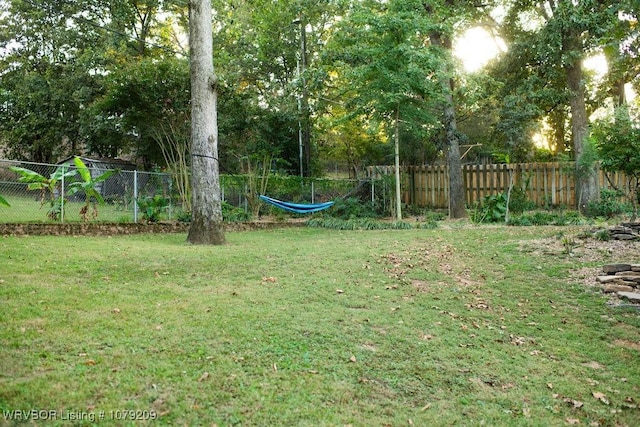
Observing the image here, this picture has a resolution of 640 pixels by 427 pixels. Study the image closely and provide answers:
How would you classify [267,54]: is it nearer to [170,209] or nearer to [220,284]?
[170,209]

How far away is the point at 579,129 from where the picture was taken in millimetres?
13977

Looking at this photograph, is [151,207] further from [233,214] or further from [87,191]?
[233,214]

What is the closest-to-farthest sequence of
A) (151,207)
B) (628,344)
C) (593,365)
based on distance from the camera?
(593,365)
(628,344)
(151,207)

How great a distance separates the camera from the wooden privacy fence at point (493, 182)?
15.0 metres

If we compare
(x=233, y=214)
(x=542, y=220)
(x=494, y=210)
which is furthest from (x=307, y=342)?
(x=494, y=210)

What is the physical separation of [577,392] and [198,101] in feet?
23.3

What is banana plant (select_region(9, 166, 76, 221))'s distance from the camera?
8.39 m

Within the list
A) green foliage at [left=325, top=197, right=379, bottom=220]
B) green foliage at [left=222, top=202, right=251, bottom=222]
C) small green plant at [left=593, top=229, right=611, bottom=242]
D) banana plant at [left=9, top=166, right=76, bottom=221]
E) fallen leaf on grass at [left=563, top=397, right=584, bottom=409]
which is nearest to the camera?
fallen leaf on grass at [left=563, top=397, right=584, bottom=409]

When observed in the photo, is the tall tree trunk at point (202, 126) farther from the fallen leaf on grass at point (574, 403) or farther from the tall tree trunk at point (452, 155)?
the tall tree trunk at point (452, 155)

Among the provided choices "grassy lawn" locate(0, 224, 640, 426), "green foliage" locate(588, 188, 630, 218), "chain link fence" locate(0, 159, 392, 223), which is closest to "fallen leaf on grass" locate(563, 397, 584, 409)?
"grassy lawn" locate(0, 224, 640, 426)

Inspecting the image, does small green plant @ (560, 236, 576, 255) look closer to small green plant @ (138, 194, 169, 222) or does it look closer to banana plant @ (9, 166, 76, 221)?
small green plant @ (138, 194, 169, 222)

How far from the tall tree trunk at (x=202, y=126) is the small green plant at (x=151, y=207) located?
6.91ft

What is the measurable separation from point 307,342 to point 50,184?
7.16 m

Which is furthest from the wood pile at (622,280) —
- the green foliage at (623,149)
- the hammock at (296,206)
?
the hammock at (296,206)
